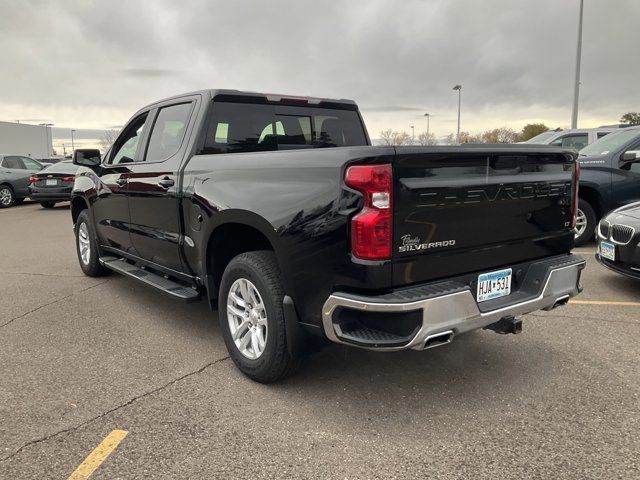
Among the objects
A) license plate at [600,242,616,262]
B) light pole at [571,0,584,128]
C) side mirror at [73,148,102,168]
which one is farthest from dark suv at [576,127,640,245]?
light pole at [571,0,584,128]

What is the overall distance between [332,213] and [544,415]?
1692 mm

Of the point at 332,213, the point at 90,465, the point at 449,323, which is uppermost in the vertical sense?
the point at 332,213

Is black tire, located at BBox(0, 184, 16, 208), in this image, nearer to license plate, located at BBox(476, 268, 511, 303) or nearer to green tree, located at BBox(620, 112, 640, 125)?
license plate, located at BBox(476, 268, 511, 303)

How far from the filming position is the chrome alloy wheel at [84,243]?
622 centimetres

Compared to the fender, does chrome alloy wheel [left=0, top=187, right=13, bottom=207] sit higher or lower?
lower

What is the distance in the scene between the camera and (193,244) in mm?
3846

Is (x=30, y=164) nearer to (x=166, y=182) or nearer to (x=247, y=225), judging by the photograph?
(x=166, y=182)

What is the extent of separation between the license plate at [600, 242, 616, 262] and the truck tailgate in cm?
213

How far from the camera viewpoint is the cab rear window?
4.10 m

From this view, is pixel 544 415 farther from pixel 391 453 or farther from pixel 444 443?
pixel 391 453

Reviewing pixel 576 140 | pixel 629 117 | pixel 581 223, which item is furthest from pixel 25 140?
pixel 629 117

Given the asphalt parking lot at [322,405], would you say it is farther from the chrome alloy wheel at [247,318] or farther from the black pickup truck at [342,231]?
the black pickup truck at [342,231]

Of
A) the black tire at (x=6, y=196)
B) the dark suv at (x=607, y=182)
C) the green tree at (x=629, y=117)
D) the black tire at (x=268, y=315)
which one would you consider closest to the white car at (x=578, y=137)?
the dark suv at (x=607, y=182)

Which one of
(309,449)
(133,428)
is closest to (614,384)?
(309,449)
